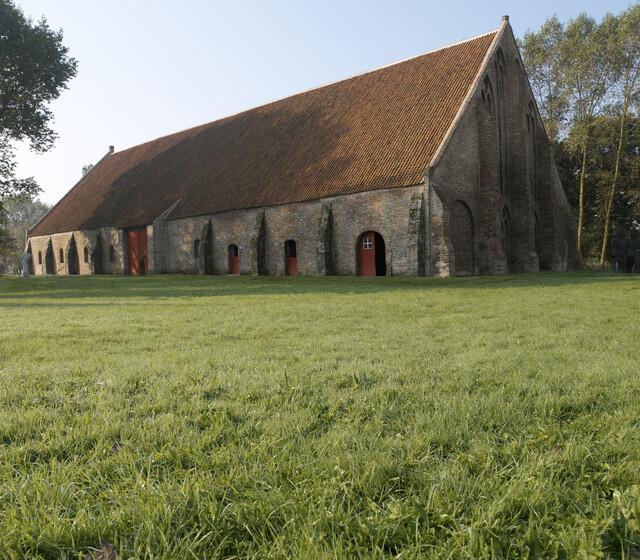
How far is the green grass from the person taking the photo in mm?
1942

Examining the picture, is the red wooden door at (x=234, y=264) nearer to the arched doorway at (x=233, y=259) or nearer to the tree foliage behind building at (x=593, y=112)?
the arched doorway at (x=233, y=259)

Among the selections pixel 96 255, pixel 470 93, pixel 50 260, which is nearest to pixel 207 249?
pixel 96 255

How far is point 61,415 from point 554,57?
42.2 meters

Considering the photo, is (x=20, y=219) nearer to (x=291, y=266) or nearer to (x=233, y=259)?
(x=233, y=259)

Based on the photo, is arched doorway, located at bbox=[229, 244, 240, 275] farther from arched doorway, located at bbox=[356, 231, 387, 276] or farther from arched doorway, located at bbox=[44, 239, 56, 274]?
→ arched doorway, located at bbox=[44, 239, 56, 274]

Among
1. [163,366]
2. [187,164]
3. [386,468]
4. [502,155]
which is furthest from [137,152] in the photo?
[386,468]

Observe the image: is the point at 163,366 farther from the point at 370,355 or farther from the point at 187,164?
the point at 187,164

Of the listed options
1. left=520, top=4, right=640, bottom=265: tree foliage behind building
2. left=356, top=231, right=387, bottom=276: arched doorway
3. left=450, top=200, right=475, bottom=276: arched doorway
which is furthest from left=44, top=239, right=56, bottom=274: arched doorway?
left=520, top=4, right=640, bottom=265: tree foliage behind building

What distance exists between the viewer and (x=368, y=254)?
966 inches

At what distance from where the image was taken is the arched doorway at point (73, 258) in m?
41.3

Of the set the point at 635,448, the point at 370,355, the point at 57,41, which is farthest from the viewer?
the point at 57,41

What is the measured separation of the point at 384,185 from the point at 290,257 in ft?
24.3

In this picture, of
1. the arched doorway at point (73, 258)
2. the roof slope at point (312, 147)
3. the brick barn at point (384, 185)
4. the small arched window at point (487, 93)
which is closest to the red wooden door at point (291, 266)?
the brick barn at point (384, 185)

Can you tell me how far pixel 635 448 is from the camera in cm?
267
